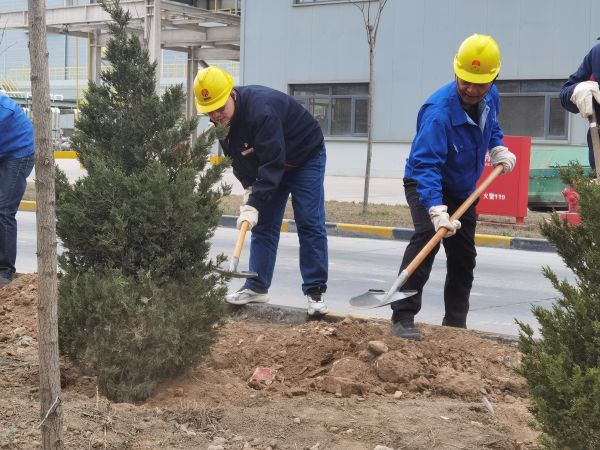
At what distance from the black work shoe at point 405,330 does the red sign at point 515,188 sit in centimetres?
847

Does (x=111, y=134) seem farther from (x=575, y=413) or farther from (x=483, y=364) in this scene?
(x=575, y=413)

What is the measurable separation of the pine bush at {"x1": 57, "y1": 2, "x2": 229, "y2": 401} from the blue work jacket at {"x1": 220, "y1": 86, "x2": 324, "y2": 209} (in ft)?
3.90

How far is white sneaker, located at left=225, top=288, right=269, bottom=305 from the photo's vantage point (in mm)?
5926

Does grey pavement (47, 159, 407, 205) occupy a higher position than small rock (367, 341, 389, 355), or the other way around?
small rock (367, 341, 389, 355)

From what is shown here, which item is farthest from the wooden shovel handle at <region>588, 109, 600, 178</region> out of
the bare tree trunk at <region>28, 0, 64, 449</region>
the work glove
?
the bare tree trunk at <region>28, 0, 64, 449</region>

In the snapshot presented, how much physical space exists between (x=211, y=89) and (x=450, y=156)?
1440 millimetres

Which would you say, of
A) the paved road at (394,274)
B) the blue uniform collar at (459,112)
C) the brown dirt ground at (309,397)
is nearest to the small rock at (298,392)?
the brown dirt ground at (309,397)

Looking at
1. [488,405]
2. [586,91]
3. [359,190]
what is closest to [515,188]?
[359,190]

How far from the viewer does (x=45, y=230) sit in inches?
107

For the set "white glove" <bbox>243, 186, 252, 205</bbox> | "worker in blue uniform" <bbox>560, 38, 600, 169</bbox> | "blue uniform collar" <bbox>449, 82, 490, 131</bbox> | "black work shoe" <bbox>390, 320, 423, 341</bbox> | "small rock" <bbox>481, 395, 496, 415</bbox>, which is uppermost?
"worker in blue uniform" <bbox>560, 38, 600, 169</bbox>

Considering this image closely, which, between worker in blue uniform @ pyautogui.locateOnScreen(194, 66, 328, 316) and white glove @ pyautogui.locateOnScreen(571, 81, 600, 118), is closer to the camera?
white glove @ pyautogui.locateOnScreen(571, 81, 600, 118)

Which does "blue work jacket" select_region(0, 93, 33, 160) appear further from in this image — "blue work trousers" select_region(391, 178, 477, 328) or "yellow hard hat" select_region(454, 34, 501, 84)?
"yellow hard hat" select_region(454, 34, 501, 84)

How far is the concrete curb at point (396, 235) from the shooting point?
39.2 feet

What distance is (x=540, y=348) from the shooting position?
2.69m
